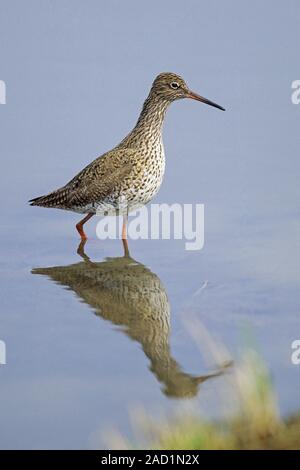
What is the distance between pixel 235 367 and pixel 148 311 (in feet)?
6.83

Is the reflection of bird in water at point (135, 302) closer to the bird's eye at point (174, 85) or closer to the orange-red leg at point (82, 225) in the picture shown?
the orange-red leg at point (82, 225)

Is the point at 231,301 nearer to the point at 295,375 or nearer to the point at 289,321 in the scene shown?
the point at 289,321

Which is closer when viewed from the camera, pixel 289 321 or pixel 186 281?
pixel 289 321

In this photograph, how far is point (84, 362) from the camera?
9609 mm

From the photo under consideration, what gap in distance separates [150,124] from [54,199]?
1.80 m

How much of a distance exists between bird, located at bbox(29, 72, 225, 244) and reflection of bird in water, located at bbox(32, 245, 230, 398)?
2.39 feet

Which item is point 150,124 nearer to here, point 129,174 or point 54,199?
point 129,174

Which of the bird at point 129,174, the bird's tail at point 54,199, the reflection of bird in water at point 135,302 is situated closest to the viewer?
the reflection of bird in water at point 135,302

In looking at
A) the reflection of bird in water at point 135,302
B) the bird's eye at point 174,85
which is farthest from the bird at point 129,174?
the reflection of bird in water at point 135,302

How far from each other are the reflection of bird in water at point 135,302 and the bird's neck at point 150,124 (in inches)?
66.8

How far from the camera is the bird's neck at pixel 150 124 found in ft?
46.3

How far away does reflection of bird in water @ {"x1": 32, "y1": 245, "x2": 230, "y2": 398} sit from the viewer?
30.5 ft
